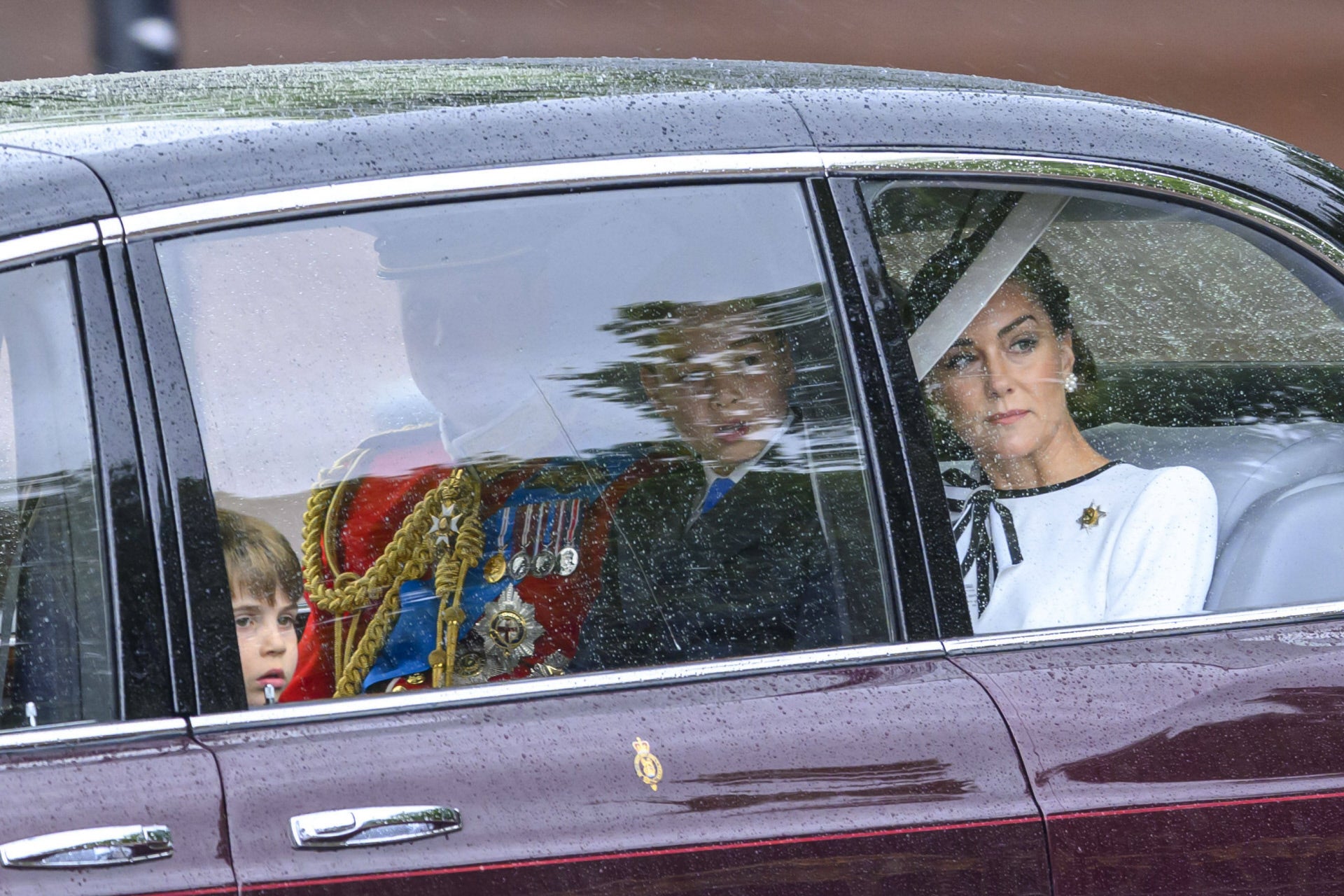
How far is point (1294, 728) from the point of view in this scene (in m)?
1.71

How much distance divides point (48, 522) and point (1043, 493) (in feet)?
3.97

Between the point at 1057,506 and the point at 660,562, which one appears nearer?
the point at 660,562

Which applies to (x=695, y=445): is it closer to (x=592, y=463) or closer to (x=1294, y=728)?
(x=592, y=463)

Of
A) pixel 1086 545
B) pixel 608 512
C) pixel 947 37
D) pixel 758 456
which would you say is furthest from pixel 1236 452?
pixel 947 37

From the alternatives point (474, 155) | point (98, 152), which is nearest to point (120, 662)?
point (98, 152)

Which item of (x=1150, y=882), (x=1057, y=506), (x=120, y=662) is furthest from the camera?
(x=1057, y=506)

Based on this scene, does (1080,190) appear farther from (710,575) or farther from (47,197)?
(47,197)

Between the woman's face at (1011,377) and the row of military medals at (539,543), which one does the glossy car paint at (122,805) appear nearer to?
the row of military medals at (539,543)

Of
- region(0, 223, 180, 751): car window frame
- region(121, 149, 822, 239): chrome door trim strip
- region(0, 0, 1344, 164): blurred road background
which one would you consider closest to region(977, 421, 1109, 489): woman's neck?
region(121, 149, 822, 239): chrome door trim strip

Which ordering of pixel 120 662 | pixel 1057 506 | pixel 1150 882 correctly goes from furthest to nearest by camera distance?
pixel 1057 506
pixel 1150 882
pixel 120 662

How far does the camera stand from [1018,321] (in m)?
1.97

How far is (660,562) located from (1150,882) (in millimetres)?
618

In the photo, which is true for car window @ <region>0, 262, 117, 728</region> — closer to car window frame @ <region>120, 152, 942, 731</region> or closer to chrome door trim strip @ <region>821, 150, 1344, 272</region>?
car window frame @ <region>120, 152, 942, 731</region>

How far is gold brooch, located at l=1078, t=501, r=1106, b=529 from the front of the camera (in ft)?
6.65
